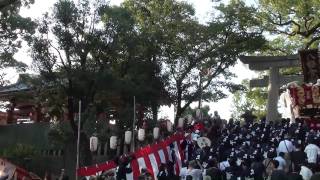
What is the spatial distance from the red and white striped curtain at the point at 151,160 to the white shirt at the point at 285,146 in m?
3.65

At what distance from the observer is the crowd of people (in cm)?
1372

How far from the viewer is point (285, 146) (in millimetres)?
16031

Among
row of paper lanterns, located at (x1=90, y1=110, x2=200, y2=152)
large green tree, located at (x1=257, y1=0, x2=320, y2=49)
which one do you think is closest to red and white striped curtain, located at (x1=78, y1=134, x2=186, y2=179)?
row of paper lanterns, located at (x1=90, y1=110, x2=200, y2=152)

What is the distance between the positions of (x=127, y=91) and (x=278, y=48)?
13056mm

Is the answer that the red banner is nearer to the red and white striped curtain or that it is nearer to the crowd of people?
the crowd of people

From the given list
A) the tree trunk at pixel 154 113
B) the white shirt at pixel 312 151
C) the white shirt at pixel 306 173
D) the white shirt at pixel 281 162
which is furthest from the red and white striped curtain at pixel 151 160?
the tree trunk at pixel 154 113

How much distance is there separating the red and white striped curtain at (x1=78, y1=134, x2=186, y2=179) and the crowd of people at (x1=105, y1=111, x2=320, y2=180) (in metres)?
0.28

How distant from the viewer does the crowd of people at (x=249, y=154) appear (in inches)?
540

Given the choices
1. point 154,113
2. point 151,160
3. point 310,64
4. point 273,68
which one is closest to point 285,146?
point 151,160

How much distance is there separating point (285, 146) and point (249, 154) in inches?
51.8

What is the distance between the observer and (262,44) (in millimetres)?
26844

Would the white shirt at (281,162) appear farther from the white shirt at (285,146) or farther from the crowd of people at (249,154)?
the white shirt at (285,146)

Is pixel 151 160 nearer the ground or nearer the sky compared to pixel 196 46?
nearer the ground

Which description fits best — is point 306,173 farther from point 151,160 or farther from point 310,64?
point 310,64
